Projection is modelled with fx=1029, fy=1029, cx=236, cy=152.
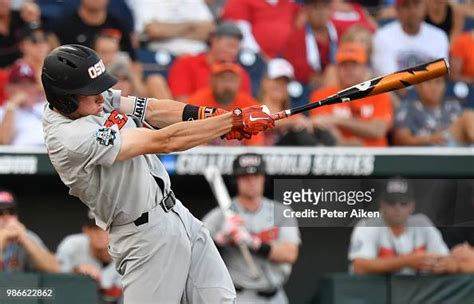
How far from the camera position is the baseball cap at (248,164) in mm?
7566

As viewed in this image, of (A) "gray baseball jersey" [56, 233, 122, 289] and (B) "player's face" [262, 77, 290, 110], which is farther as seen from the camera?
(B) "player's face" [262, 77, 290, 110]

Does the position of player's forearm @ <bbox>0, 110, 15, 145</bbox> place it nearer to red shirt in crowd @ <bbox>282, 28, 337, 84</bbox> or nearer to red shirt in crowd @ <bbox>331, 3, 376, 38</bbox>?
red shirt in crowd @ <bbox>282, 28, 337, 84</bbox>

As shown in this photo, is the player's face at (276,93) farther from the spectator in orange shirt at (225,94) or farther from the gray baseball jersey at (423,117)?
the gray baseball jersey at (423,117)

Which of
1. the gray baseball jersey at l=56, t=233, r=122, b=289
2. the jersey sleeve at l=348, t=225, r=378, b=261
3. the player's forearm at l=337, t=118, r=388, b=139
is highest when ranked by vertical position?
the player's forearm at l=337, t=118, r=388, b=139

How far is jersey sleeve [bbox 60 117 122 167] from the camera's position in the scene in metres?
4.31

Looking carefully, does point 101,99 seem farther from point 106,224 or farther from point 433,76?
point 433,76

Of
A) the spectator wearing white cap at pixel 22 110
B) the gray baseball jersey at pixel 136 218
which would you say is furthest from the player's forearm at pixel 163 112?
the spectator wearing white cap at pixel 22 110

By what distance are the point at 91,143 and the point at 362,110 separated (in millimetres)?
4086

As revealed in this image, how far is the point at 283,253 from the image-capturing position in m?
7.56

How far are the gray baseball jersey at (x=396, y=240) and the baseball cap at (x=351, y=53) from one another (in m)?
1.44

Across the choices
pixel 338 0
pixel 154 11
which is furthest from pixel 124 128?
pixel 338 0

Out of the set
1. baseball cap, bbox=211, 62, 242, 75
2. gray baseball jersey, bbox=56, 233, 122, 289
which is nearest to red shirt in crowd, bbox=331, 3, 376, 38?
baseball cap, bbox=211, 62, 242, 75

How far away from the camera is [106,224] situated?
4.63 m

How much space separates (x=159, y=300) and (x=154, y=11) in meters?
4.30
